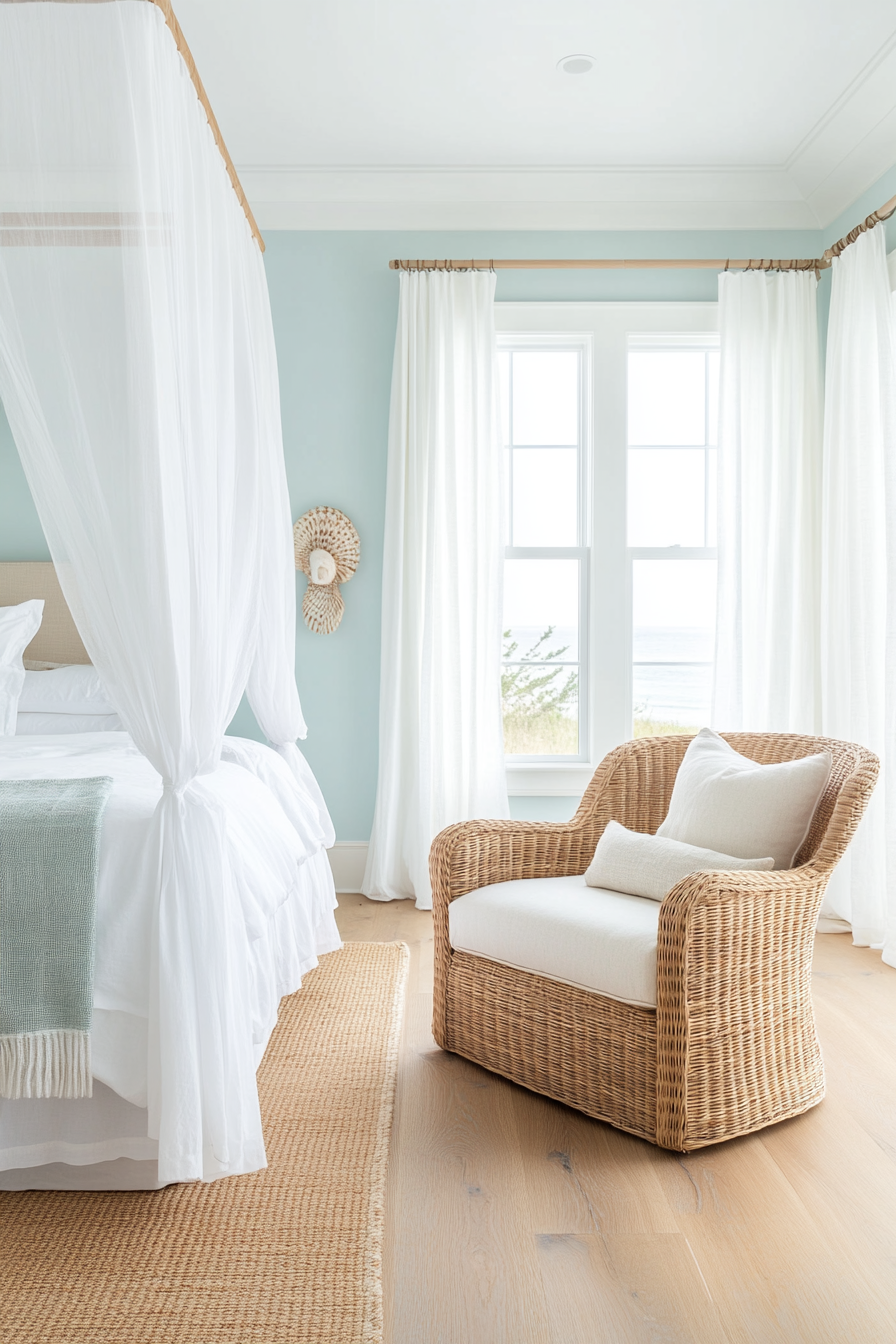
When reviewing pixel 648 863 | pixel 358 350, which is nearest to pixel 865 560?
pixel 648 863

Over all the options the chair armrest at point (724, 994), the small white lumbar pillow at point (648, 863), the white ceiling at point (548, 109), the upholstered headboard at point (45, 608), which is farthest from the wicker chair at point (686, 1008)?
the white ceiling at point (548, 109)

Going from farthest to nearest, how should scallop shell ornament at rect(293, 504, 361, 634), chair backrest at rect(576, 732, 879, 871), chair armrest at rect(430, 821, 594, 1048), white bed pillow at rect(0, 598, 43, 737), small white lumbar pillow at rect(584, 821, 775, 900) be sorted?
scallop shell ornament at rect(293, 504, 361, 634), white bed pillow at rect(0, 598, 43, 737), chair armrest at rect(430, 821, 594, 1048), chair backrest at rect(576, 732, 879, 871), small white lumbar pillow at rect(584, 821, 775, 900)

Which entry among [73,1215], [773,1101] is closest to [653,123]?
[773,1101]

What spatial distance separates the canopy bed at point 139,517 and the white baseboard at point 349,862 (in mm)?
1919

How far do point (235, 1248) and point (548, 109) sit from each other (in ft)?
11.8

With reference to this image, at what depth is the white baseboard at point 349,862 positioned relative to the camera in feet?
13.5

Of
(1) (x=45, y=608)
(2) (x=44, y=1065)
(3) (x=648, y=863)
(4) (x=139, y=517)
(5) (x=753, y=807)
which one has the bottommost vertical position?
(2) (x=44, y=1065)

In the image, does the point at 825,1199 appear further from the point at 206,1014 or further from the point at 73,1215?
the point at 73,1215

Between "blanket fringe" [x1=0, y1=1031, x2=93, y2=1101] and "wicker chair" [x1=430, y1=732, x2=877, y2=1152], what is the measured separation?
1.02 m

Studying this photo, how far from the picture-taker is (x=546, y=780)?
4.09 metres

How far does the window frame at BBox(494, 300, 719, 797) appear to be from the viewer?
13.3 ft

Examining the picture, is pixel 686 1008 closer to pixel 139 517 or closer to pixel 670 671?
pixel 139 517

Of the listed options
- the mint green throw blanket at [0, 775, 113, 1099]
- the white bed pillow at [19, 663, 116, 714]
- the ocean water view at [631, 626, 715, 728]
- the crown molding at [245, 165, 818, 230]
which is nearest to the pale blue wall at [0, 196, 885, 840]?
the crown molding at [245, 165, 818, 230]

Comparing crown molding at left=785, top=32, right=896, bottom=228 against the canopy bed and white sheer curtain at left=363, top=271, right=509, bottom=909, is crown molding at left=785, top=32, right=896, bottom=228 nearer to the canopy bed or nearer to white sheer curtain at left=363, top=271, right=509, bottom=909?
white sheer curtain at left=363, top=271, right=509, bottom=909
